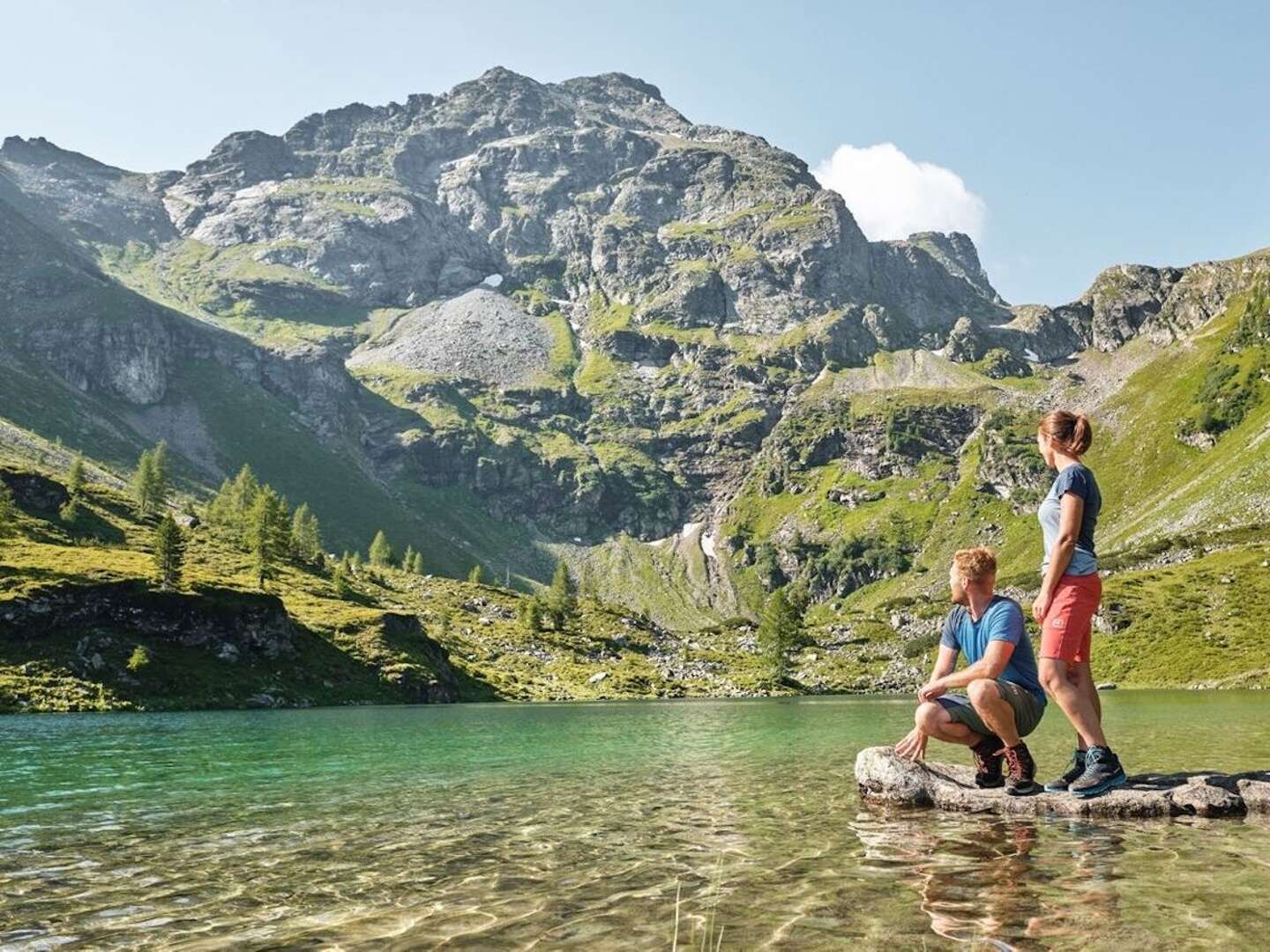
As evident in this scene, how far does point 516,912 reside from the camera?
9062 mm

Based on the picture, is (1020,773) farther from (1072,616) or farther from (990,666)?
(1072,616)

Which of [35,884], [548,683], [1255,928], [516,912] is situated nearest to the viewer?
[1255,928]

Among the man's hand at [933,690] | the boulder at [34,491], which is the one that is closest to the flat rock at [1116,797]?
the man's hand at [933,690]

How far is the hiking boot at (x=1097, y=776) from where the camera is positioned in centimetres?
1373

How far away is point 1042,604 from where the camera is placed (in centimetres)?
1334

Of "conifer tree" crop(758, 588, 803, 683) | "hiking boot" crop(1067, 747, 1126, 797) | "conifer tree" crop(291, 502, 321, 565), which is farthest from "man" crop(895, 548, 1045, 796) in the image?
"conifer tree" crop(291, 502, 321, 565)

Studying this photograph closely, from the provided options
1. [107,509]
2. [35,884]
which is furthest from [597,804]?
[107,509]

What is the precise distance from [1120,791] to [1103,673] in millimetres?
152610

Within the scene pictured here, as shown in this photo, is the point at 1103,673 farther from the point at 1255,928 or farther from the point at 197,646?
the point at 1255,928

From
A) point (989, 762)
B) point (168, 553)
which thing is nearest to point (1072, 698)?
point (989, 762)

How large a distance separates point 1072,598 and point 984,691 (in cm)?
197

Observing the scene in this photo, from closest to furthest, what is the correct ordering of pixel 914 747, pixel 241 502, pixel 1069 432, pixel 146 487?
pixel 1069 432
pixel 914 747
pixel 146 487
pixel 241 502

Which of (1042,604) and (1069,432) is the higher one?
(1069,432)

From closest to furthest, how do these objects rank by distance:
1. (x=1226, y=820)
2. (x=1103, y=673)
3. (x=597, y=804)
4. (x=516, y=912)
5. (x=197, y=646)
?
(x=516, y=912)
(x=1226, y=820)
(x=597, y=804)
(x=197, y=646)
(x=1103, y=673)
